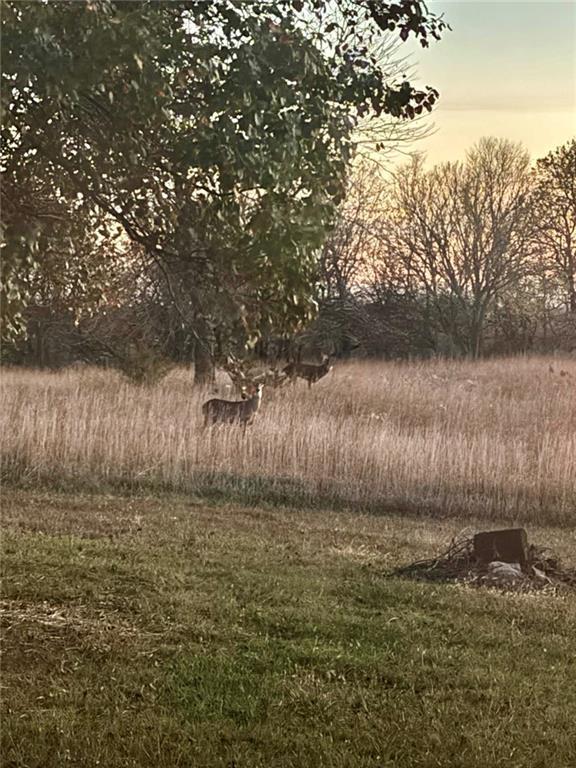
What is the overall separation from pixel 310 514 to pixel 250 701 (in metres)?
5.71

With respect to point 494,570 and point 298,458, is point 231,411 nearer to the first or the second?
point 298,458

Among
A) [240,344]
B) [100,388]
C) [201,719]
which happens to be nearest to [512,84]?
[240,344]

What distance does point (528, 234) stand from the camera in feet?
89.8

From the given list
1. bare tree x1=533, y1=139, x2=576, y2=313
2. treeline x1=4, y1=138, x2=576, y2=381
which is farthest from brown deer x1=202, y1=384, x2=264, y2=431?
bare tree x1=533, y1=139, x2=576, y2=313

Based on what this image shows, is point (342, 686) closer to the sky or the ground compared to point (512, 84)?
closer to the ground

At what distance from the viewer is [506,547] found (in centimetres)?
773

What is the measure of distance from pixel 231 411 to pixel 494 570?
6064 millimetres

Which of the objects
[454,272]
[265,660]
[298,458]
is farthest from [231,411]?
[454,272]

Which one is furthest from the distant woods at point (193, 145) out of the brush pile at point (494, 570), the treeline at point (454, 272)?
the treeline at point (454, 272)

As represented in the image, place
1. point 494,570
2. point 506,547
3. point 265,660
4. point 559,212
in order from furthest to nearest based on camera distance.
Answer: point 559,212
point 506,547
point 494,570
point 265,660

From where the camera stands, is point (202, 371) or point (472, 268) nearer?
point (202, 371)

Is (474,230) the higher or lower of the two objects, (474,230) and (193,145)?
the higher

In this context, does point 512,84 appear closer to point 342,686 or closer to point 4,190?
point 4,190

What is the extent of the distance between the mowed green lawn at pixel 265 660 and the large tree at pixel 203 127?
6.16 feet
